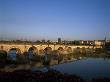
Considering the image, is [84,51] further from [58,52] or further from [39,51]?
[39,51]

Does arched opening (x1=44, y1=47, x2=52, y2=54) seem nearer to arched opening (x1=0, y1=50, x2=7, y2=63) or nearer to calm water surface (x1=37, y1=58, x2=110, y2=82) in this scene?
arched opening (x1=0, y1=50, x2=7, y2=63)

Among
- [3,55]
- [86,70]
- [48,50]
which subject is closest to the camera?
[86,70]

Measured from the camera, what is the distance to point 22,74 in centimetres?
2047

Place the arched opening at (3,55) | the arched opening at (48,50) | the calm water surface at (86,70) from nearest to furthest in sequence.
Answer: the calm water surface at (86,70)
the arched opening at (3,55)
the arched opening at (48,50)

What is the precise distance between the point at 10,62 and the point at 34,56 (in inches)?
524

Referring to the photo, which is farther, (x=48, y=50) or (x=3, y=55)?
(x=48, y=50)

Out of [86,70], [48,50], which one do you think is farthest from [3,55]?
[48,50]

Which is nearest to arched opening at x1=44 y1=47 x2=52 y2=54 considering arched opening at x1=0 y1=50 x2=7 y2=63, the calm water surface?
arched opening at x1=0 y1=50 x2=7 y2=63

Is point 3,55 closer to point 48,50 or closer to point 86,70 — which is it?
point 86,70

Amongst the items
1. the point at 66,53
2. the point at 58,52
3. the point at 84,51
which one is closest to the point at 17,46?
the point at 58,52

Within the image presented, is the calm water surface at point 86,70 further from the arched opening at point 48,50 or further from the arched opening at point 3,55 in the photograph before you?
the arched opening at point 48,50

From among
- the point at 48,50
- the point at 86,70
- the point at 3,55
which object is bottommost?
the point at 86,70

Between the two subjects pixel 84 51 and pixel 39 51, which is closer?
pixel 39 51

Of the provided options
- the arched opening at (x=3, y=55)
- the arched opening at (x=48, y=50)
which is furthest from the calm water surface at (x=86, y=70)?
the arched opening at (x=48, y=50)
